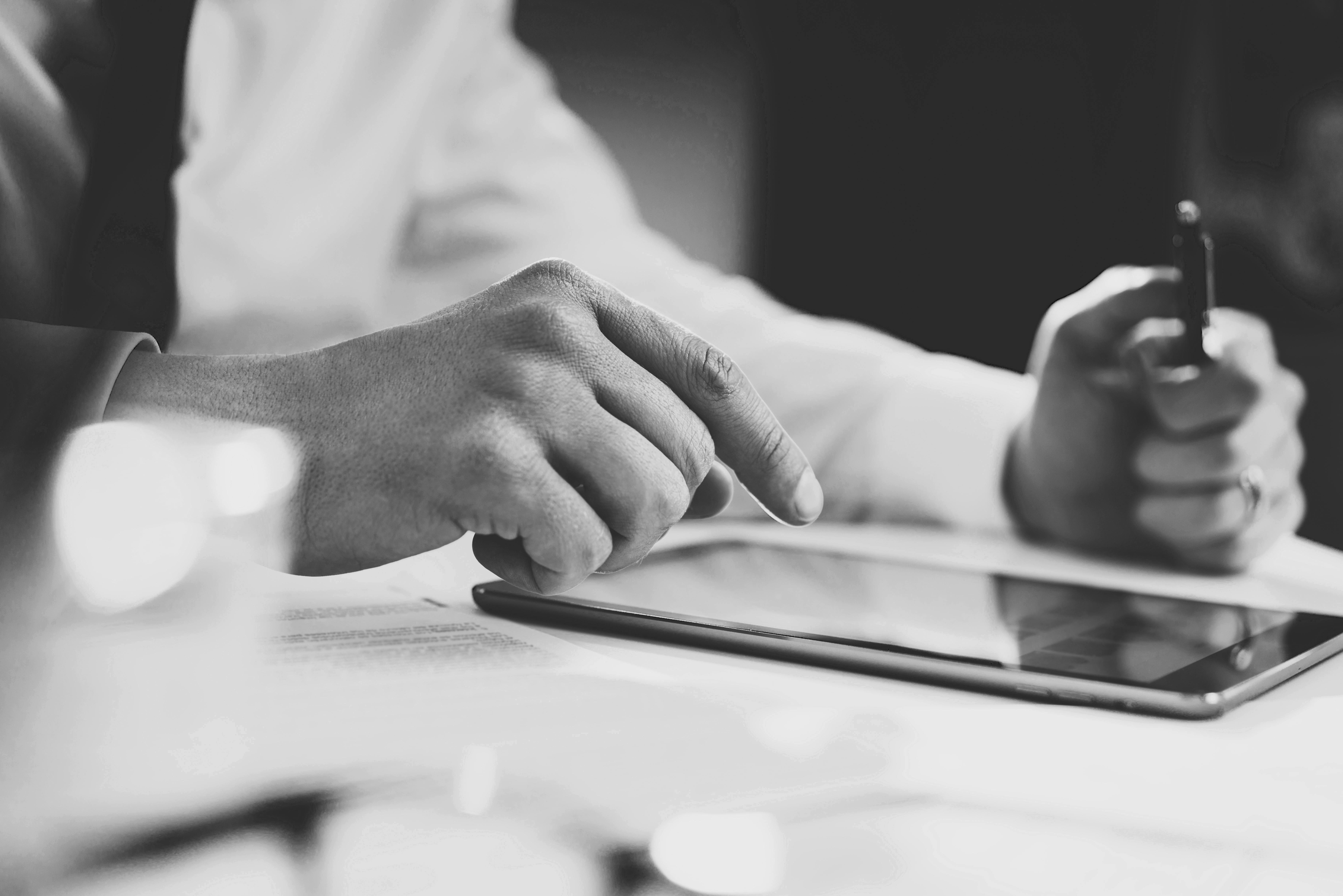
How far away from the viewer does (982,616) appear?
33cm

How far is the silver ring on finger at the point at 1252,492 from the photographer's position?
0.49 metres

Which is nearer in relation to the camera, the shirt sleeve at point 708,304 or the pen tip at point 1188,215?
the pen tip at point 1188,215

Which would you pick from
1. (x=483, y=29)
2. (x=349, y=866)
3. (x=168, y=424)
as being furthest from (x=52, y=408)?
(x=483, y=29)

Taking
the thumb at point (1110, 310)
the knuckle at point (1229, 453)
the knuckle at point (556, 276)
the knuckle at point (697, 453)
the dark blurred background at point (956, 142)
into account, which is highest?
the dark blurred background at point (956, 142)

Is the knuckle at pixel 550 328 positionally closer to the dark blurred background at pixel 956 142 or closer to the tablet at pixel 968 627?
the tablet at pixel 968 627

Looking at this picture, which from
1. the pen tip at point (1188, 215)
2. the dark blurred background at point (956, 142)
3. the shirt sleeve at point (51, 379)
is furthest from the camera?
the dark blurred background at point (956, 142)

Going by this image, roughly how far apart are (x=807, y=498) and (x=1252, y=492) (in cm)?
29

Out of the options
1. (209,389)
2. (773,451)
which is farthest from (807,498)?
(209,389)

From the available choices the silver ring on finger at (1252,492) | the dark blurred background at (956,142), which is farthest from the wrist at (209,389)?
the dark blurred background at (956,142)

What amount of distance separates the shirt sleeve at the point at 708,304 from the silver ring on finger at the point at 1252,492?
5.9 inches

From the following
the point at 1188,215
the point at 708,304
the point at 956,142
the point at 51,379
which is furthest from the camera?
the point at 956,142

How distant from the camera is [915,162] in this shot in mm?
1408

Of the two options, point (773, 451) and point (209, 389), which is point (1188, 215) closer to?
point (773, 451)

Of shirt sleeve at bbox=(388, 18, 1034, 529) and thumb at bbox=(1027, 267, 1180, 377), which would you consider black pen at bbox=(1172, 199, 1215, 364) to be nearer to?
thumb at bbox=(1027, 267, 1180, 377)
